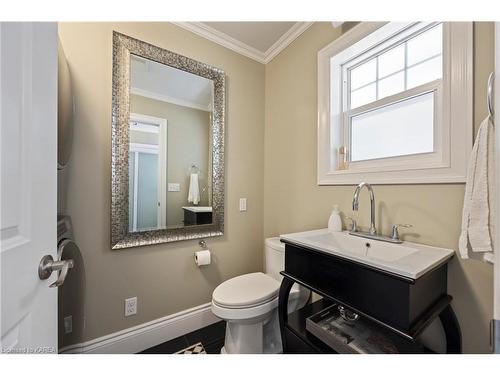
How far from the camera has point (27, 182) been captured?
0.49 metres

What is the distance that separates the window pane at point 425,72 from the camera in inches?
41.2

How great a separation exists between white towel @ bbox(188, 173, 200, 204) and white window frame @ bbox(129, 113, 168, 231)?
0.61 feet

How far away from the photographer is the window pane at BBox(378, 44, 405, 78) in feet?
4.00

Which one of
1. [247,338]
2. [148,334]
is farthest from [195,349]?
[247,338]

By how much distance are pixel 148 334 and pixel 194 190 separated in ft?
3.46

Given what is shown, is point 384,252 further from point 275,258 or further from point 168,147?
point 168,147

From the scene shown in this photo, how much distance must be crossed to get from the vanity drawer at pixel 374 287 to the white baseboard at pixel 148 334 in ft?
3.40

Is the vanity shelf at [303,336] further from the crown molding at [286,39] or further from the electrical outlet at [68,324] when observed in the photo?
the crown molding at [286,39]

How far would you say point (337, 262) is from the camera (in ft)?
2.82

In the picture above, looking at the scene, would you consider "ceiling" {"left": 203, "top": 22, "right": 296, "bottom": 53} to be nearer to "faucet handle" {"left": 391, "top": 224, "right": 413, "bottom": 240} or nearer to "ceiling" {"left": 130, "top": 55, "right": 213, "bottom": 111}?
"ceiling" {"left": 130, "top": 55, "right": 213, "bottom": 111}

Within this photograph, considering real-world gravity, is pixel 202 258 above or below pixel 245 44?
below
